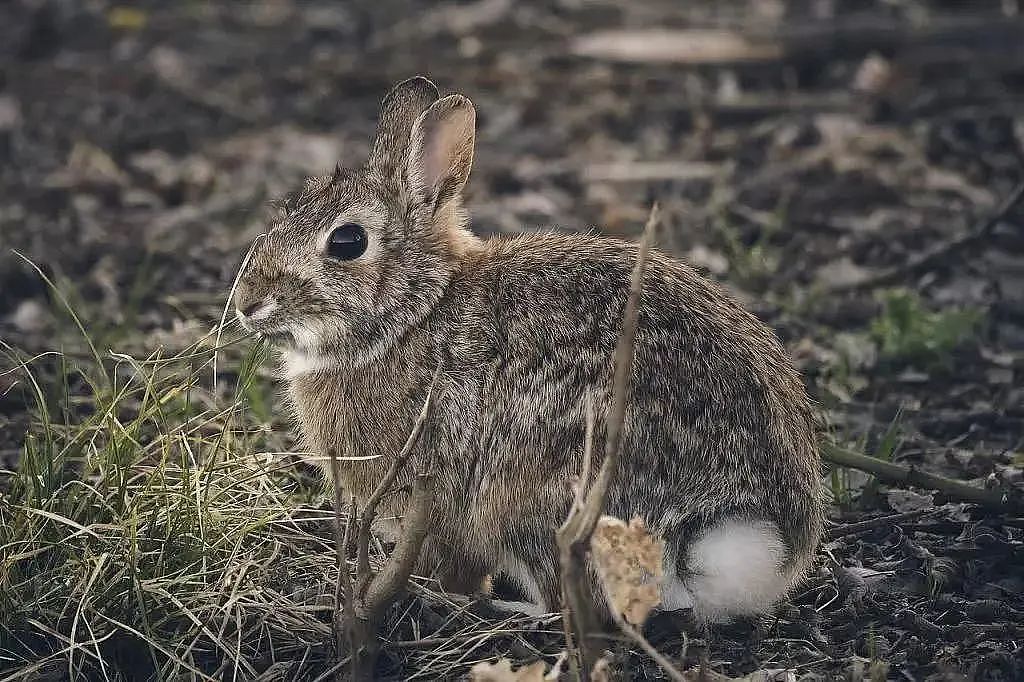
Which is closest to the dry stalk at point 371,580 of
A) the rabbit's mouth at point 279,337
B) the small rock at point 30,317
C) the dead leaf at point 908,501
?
the rabbit's mouth at point 279,337

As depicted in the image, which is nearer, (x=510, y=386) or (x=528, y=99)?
(x=510, y=386)

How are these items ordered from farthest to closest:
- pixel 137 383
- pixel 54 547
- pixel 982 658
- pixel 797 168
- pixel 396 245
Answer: pixel 797 168 → pixel 137 383 → pixel 396 245 → pixel 54 547 → pixel 982 658

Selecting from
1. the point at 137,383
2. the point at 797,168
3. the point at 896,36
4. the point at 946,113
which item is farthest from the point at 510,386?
the point at 896,36

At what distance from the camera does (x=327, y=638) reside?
478 centimetres

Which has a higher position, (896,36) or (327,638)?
(896,36)

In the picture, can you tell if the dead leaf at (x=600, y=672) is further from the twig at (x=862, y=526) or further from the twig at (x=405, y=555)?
the twig at (x=862, y=526)

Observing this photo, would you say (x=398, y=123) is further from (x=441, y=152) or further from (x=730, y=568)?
(x=730, y=568)

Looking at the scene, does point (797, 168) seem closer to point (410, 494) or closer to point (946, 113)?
point (946, 113)

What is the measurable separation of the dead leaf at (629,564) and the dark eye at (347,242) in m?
1.77

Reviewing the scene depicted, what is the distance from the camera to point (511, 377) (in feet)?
15.9

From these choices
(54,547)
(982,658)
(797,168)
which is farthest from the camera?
(797,168)

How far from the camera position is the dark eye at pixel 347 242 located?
5.14 m

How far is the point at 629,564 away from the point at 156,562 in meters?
1.83

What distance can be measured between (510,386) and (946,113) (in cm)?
625
